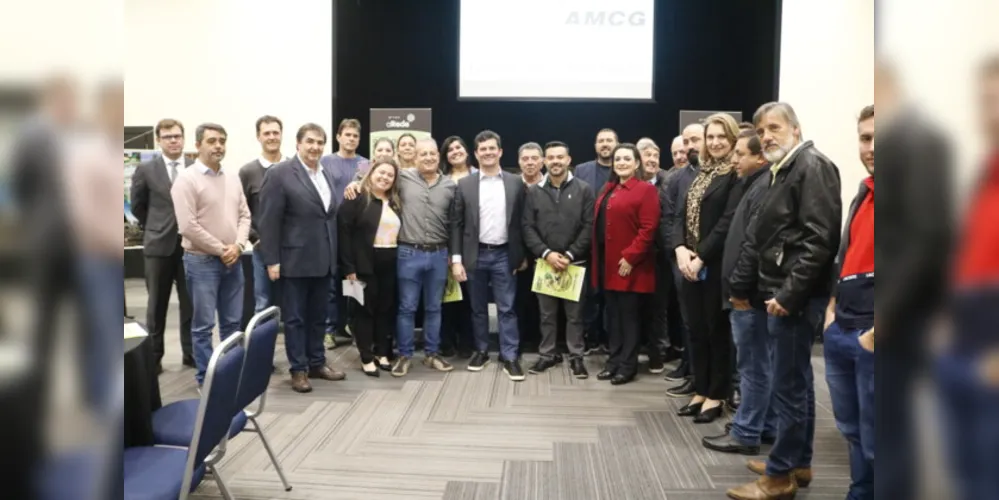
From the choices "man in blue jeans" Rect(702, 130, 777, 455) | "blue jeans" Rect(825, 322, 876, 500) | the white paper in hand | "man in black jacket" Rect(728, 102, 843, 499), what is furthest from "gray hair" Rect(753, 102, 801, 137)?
the white paper in hand

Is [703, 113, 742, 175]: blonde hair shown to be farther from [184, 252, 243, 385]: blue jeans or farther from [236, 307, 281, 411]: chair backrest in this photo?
[184, 252, 243, 385]: blue jeans

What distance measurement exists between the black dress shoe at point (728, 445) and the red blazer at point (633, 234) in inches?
41.6

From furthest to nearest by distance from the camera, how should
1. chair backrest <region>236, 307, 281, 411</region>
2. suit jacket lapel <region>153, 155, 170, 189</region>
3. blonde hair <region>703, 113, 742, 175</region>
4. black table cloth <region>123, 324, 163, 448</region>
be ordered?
suit jacket lapel <region>153, 155, 170, 189</region> → blonde hair <region>703, 113, 742, 175</region> → chair backrest <region>236, 307, 281, 411</region> → black table cloth <region>123, 324, 163, 448</region>

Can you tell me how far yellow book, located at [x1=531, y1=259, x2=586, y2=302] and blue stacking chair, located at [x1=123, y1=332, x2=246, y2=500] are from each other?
8.20ft

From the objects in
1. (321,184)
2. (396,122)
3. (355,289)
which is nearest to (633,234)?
(355,289)

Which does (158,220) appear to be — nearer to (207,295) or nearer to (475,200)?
(207,295)

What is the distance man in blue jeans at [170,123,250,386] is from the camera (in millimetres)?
3342

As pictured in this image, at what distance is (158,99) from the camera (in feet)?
20.8

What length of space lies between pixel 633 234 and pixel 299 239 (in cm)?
195

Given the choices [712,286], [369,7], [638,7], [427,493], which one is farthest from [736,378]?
[369,7]

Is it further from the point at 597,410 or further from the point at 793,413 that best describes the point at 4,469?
the point at 597,410

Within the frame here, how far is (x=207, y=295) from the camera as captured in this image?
136 inches

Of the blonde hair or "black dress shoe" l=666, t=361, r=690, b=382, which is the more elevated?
the blonde hair

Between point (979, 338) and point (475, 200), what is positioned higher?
point (475, 200)
